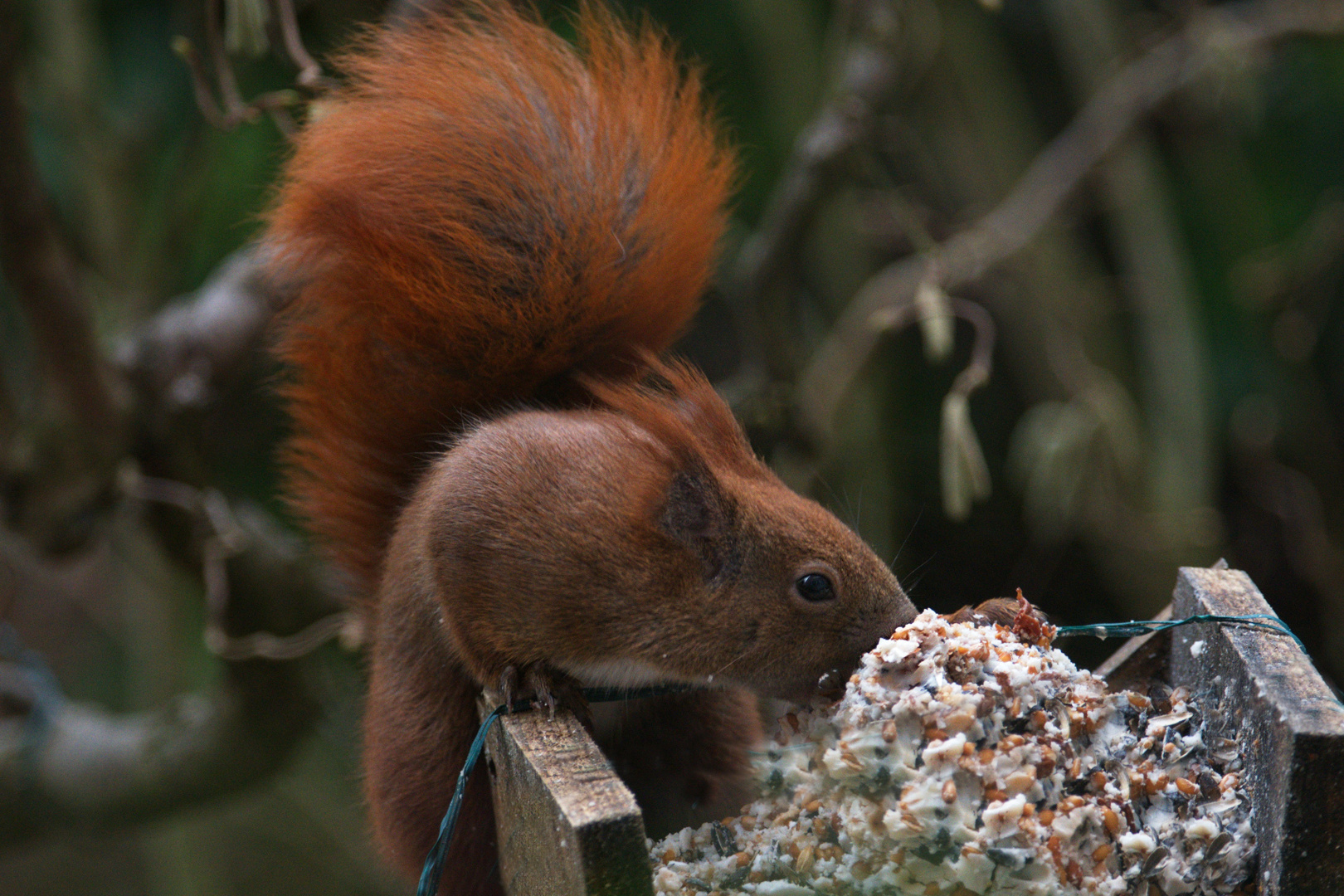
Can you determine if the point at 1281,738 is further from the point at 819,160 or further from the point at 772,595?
the point at 819,160

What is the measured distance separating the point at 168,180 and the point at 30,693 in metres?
1.19

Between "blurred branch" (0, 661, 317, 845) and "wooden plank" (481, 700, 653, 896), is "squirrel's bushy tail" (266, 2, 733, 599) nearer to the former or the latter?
"wooden plank" (481, 700, 653, 896)

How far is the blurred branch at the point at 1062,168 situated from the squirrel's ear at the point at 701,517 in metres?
0.94

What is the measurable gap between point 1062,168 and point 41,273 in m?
2.01

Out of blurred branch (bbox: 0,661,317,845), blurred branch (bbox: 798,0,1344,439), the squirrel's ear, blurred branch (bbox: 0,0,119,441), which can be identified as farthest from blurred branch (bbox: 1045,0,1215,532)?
blurred branch (bbox: 0,0,119,441)

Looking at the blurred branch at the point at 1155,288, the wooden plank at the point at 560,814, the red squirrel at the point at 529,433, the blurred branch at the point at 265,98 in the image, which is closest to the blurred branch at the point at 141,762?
the red squirrel at the point at 529,433

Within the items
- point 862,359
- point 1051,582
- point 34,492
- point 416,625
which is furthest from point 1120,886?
point 1051,582

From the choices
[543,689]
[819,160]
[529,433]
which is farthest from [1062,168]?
[543,689]

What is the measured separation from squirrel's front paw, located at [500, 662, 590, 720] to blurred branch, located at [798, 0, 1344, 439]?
3.53ft

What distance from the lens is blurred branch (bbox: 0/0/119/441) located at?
1611 mm

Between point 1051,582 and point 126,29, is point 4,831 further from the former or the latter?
point 1051,582

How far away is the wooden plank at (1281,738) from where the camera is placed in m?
0.88

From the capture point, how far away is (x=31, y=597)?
3.79 metres

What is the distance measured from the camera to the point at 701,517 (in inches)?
45.0
